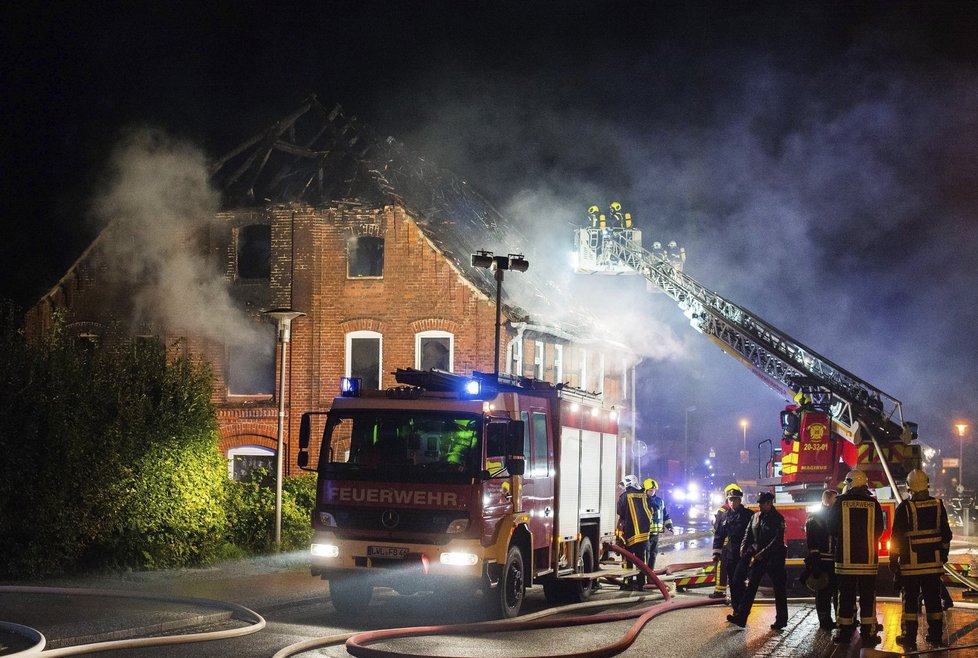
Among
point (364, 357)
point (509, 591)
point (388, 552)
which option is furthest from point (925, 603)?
point (364, 357)

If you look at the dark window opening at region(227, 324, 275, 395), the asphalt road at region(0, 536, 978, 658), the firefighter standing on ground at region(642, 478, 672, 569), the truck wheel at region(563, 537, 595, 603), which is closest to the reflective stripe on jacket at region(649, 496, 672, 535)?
the firefighter standing on ground at region(642, 478, 672, 569)

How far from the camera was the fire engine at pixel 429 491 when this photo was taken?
11.0m

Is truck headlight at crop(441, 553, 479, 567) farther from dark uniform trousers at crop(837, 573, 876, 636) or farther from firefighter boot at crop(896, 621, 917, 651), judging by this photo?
firefighter boot at crop(896, 621, 917, 651)

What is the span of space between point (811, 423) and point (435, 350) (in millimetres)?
9896

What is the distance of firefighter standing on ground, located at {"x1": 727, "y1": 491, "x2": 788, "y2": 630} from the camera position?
1127cm

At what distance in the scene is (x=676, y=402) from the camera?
6688 centimetres

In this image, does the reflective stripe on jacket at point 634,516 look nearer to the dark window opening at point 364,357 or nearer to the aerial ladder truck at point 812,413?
the aerial ladder truck at point 812,413

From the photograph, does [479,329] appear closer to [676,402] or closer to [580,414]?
[580,414]

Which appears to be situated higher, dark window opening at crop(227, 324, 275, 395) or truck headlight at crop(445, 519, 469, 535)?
dark window opening at crop(227, 324, 275, 395)

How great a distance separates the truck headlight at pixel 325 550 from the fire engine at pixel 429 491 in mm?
14

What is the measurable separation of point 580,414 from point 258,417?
12958 millimetres

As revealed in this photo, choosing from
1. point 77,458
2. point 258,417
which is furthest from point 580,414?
point 258,417

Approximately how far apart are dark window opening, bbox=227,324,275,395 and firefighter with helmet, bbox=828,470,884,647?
16.9 m

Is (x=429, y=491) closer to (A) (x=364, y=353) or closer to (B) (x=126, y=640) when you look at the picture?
(B) (x=126, y=640)
